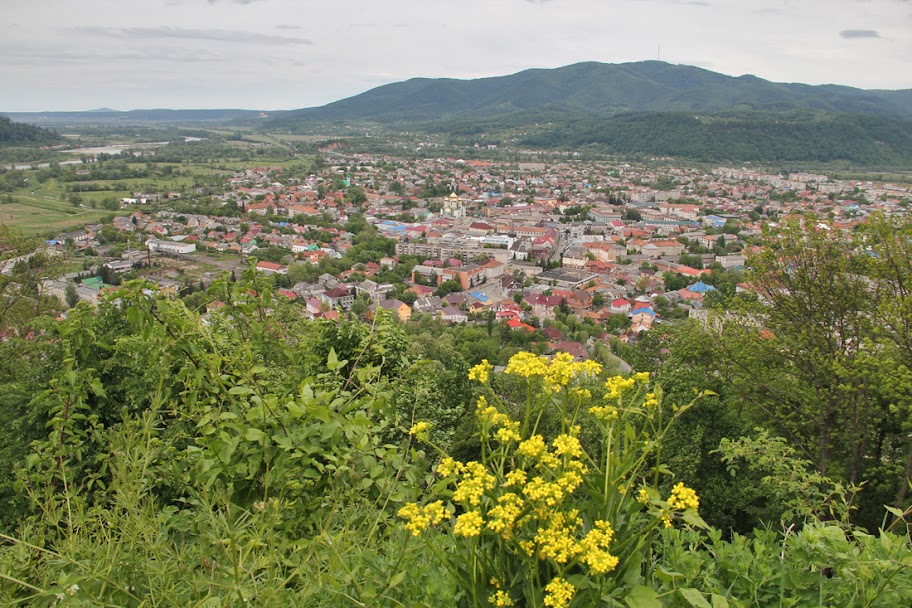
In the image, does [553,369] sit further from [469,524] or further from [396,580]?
[396,580]

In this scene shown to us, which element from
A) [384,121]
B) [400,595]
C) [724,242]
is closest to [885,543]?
[400,595]

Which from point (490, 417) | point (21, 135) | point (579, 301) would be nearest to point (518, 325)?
point (579, 301)

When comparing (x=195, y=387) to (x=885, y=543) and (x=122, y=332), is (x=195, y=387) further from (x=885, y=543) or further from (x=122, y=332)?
(x=122, y=332)

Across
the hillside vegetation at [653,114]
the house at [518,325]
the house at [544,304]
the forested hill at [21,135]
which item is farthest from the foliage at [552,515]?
the hillside vegetation at [653,114]

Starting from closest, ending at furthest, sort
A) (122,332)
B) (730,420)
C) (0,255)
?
(122,332) < (730,420) < (0,255)

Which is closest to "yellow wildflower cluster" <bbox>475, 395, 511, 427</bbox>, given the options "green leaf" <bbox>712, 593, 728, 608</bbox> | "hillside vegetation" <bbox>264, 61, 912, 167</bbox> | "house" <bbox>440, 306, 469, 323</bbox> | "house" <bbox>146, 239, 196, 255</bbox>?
"green leaf" <bbox>712, 593, 728, 608</bbox>

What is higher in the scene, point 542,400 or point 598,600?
point 542,400
